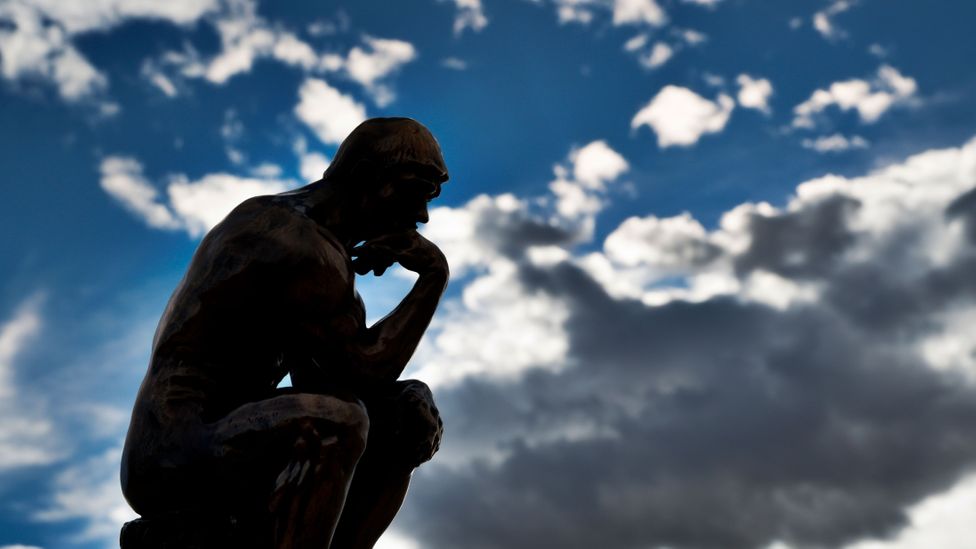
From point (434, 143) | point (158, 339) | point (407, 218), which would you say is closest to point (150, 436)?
point (158, 339)

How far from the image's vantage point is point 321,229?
6.68 meters

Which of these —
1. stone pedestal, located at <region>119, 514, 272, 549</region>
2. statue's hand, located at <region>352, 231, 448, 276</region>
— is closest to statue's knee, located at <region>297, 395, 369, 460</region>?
stone pedestal, located at <region>119, 514, 272, 549</region>

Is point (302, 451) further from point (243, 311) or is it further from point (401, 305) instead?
point (401, 305)

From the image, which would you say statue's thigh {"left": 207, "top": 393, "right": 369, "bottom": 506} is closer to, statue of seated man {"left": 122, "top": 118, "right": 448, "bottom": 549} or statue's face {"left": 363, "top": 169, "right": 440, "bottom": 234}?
statue of seated man {"left": 122, "top": 118, "right": 448, "bottom": 549}

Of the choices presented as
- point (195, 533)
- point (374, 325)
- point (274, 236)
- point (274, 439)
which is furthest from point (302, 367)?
point (195, 533)

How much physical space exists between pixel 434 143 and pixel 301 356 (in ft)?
5.04

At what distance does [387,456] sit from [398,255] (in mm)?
1168

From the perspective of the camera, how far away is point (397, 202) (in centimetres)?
693

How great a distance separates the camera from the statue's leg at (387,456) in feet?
21.9

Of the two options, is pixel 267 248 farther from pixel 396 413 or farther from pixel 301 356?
pixel 396 413

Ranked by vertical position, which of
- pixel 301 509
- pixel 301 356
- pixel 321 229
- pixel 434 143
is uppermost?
pixel 434 143

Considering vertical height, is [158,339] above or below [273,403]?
above

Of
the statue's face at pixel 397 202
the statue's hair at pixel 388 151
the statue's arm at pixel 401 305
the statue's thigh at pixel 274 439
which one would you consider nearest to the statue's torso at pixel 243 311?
the statue's arm at pixel 401 305

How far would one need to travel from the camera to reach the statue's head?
691 centimetres
